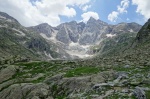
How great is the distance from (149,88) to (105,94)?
5.66m

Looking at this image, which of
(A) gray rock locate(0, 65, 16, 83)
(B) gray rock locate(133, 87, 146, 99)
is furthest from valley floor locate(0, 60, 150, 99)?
(A) gray rock locate(0, 65, 16, 83)

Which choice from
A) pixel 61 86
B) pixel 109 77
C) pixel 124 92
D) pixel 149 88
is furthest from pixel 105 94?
pixel 61 86

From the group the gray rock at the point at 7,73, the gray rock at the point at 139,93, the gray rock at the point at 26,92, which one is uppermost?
the gray rock at the point at 7,73

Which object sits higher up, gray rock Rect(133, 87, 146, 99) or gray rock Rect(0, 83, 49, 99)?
gray rock Rect(133, 87, 146, 99)

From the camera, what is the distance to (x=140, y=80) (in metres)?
33.2

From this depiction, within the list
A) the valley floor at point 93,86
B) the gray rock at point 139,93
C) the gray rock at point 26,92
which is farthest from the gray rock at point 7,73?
the gray rock at point 139,93

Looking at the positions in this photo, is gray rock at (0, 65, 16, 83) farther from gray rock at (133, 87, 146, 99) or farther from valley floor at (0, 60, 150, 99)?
gray rock at (133, 87, 146, 99)

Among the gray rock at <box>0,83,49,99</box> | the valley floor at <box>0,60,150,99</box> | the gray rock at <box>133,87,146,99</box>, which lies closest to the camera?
the gray rock at <box>133,87,146,99</box>

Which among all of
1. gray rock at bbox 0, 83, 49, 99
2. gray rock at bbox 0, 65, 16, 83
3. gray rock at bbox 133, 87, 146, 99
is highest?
gray rock at bbox 0, 65, 16, 83

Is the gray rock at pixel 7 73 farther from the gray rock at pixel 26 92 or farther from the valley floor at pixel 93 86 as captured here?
the gray rock at pixel 26 92

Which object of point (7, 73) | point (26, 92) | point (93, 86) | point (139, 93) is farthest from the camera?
point (7, 73)

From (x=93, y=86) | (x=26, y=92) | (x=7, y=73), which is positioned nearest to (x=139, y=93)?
(x=93, y=86)

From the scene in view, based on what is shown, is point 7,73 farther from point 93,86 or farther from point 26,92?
point 93,86

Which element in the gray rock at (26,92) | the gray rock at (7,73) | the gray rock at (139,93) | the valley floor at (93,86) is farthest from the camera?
the gray rock at (7,73)
